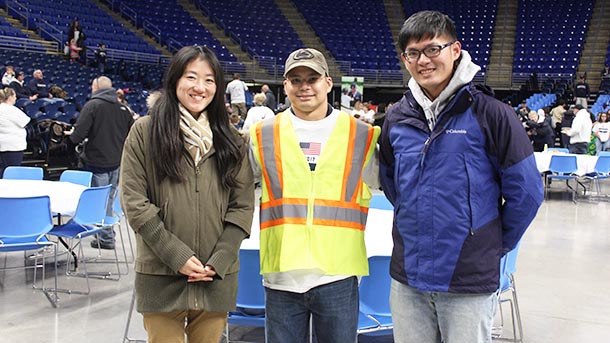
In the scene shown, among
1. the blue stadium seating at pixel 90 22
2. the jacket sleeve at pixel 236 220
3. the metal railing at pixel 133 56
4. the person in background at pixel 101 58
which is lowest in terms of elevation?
the jacket sleeve at pixel 236 220

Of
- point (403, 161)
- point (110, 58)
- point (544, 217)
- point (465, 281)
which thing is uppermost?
point (110, 58)

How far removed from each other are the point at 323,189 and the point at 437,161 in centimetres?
40

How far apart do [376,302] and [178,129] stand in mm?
1373

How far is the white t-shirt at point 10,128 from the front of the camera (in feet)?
20.6

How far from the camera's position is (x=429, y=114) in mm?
1812

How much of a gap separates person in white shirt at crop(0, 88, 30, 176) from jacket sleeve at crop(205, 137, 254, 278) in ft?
16.8

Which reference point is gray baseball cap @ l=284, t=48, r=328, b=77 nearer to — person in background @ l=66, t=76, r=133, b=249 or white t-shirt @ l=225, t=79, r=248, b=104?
person in background @ l=66, t=76, r=133, b=249

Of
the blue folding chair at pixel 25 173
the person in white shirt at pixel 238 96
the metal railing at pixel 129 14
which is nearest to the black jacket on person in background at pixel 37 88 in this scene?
the person in white shirt at pixel 238 96

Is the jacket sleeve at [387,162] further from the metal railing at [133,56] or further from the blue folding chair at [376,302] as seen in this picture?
the metal railing at [133,56]

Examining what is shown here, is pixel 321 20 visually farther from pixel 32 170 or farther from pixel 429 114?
pixel 429 114

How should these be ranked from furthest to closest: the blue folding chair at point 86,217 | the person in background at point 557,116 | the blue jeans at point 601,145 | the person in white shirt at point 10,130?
the person in background at point 557,116 → the blue jeans at point 601,145 → the person in white shirt at point 10,130 → the blue folding chair at point 86,217

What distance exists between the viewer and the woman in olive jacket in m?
1.90

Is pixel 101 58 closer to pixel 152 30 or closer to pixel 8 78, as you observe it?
pixel 152 30

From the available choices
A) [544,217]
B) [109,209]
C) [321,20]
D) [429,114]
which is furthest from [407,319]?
[321,20]
